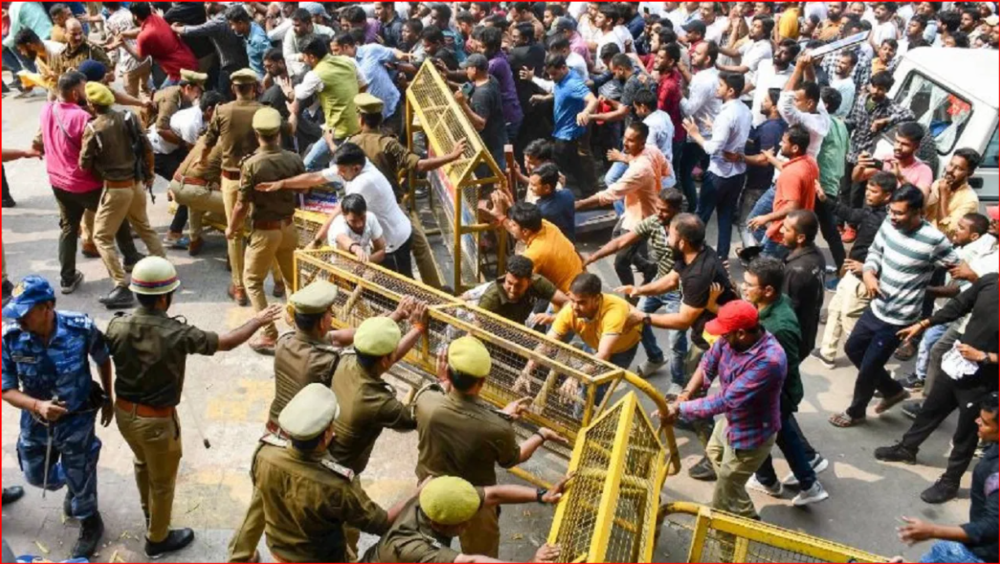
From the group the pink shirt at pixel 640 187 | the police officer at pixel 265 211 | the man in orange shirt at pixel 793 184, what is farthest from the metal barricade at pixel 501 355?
the man in orange shirt at pixel 793 184

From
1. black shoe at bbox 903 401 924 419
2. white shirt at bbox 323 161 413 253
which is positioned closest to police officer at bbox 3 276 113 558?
white shirt at bbox 323 161 413 253

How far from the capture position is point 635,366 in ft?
23.7

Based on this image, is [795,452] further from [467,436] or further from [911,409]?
[467,436]

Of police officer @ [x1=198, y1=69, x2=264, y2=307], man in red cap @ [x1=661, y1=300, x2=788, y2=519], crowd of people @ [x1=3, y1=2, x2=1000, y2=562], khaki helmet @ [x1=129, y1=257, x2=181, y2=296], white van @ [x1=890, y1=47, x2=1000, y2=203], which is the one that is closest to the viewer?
crowd of people @ [x1=3, y1=2, x2=1000, y2=562]

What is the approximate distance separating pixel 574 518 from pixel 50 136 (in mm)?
5296

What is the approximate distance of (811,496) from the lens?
18.7 feet

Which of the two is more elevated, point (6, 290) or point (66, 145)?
point (66, 145)

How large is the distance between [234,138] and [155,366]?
10.2 ft

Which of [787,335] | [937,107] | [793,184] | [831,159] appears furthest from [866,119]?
[787,335]

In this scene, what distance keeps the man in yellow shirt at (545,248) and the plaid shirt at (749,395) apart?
1372 mm

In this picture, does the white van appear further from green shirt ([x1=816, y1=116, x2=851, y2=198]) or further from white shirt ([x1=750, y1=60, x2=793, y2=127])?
white shirt ([x1=750, y1=60, x2=793, y2=127])

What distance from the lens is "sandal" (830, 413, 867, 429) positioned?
6.52 meters

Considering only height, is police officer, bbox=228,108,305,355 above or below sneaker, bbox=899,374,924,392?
above

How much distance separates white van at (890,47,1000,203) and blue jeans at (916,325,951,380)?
2.29 m
